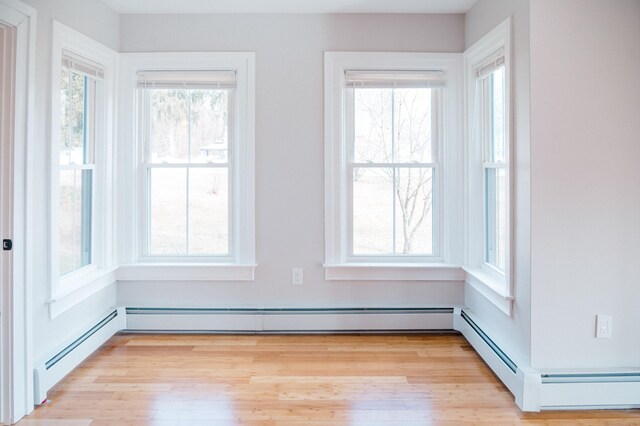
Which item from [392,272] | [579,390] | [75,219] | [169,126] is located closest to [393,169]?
[392,272]

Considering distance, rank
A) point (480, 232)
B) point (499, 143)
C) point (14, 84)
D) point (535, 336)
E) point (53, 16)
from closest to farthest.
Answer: point (14, 84)
point (535, 336)
point (53, 16)
point (499, 143)
point (480, 232)

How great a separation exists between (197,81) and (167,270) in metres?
1.44

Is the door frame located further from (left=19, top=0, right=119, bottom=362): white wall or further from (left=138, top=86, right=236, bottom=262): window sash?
(left=138, top=86, right=236, bottom=262): window sash

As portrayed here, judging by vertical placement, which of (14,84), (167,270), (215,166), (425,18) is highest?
(425,18)

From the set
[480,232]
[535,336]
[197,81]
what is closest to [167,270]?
[197,81]

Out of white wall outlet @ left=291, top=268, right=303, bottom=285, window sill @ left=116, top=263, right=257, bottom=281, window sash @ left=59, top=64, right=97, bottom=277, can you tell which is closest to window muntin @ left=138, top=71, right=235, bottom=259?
window sill @ left=116, top=263, right=257, bottom=281

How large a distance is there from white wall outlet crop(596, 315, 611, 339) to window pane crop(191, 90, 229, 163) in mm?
2700

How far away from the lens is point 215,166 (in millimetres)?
3934

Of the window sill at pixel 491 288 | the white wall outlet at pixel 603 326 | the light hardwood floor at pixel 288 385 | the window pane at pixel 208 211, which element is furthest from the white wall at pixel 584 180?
the window pane at pixel 208 211

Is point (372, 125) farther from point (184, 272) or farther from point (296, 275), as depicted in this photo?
point (184, 272)

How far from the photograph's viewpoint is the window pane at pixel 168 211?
3.97 metres

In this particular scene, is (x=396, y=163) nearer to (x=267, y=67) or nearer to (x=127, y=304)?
(x=267, y=67)

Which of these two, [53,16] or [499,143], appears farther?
[499,143]

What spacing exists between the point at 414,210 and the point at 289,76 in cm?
139
